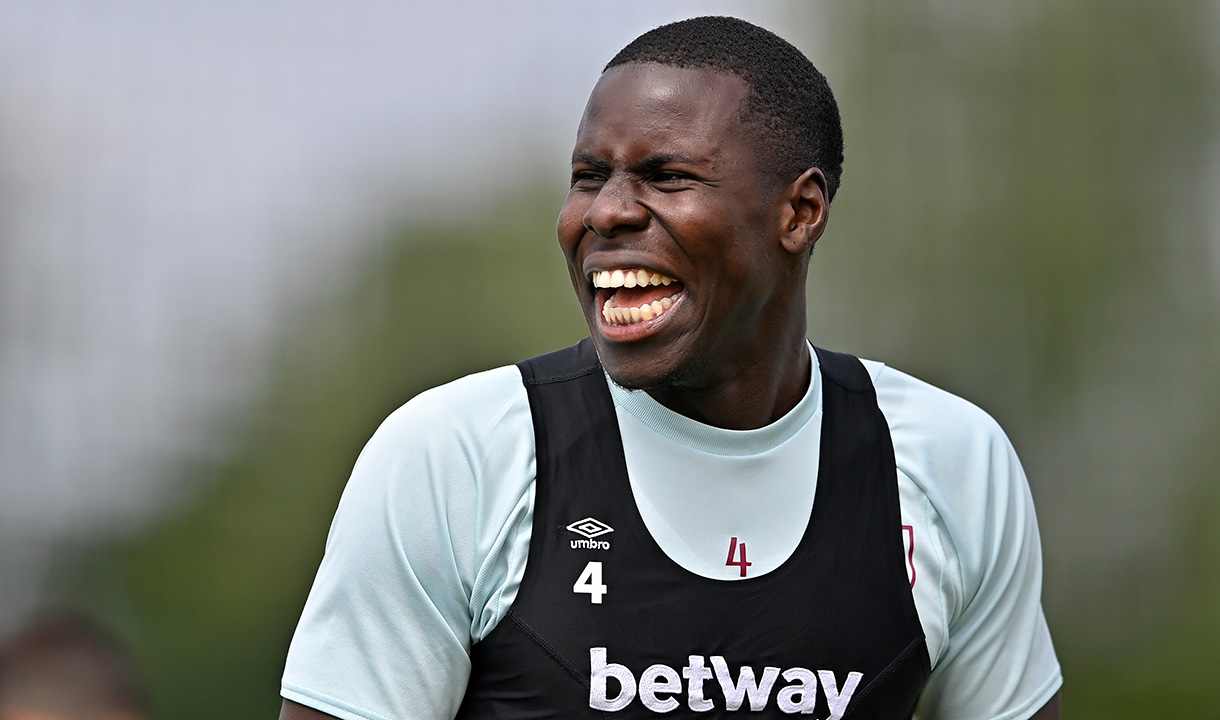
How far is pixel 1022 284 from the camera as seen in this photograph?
12.9 feet

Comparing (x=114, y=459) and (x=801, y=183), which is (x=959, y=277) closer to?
(x=801, y=183)

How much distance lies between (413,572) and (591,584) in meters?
0.24

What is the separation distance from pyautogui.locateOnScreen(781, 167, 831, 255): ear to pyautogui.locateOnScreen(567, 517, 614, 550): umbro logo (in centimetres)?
46

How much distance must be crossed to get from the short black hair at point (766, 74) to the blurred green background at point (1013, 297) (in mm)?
2011

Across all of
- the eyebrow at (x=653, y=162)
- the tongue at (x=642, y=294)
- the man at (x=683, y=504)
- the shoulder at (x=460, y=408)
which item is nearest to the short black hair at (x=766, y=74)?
the man at (x=683, y=504)

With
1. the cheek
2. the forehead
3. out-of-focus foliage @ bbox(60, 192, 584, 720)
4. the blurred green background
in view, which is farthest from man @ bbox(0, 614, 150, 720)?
the forehead

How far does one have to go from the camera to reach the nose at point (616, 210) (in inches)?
64.3

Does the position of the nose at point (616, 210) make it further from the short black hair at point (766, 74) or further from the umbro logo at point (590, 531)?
the umbro logo at point (590, 531)

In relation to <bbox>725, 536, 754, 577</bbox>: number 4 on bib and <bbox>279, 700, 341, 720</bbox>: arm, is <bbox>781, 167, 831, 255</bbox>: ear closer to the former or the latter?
<bbox>725, 536, 754, 577</bbox>: number 4 on bib

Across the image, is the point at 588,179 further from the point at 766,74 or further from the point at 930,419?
the point at 930,419

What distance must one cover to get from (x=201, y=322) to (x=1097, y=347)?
2.76 metres

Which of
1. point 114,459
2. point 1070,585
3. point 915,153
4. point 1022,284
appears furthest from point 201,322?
point 1070,585

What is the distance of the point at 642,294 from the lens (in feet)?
5.52

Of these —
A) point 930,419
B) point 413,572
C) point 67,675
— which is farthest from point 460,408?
point 67,675
